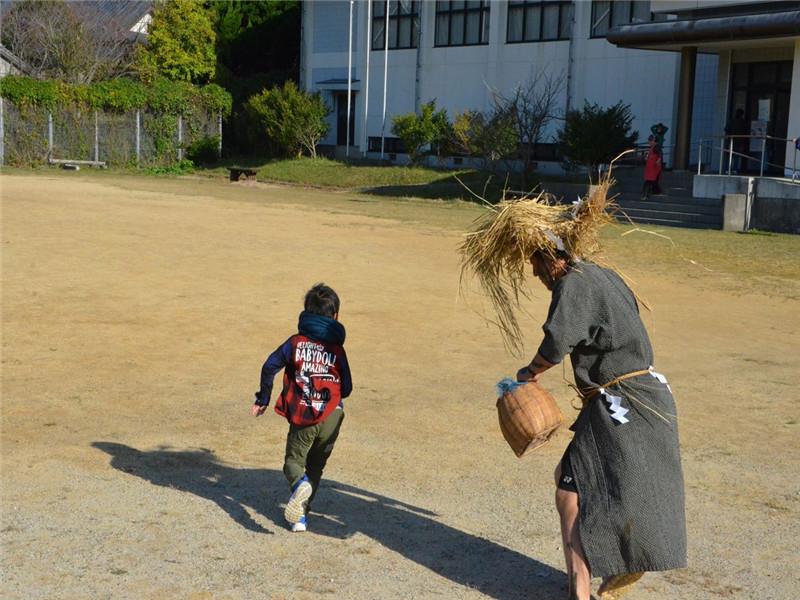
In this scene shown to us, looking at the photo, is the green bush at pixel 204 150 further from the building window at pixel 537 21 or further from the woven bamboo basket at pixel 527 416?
the woven bamboo basket at pixel 527 416

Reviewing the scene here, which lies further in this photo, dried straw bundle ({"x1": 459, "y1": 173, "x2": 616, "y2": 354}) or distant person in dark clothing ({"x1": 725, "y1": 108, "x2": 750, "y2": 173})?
distant person in dark clothing ({"x1": 725, "y1": 108, "x2": 750, "y2": 173})

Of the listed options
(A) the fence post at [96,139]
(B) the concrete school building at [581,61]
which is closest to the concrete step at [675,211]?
(B) the concrete school building at [581,61]

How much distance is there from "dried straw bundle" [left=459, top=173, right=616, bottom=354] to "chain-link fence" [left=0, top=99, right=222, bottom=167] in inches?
1522

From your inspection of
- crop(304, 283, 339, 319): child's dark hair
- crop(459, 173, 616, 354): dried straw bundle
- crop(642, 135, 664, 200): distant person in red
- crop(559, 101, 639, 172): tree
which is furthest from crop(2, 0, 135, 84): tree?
crop(459, 173, 616, 354): dried straw bundle

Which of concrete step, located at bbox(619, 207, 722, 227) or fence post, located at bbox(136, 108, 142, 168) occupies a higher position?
fence post, located at bbox(136, 108, 142, 168)

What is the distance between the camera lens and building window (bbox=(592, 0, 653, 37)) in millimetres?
36344

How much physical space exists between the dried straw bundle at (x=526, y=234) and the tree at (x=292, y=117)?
4000cm

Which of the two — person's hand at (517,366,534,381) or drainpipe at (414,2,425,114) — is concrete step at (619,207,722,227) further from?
person's hand at (517,366,534,381)

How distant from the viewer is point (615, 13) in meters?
37.2

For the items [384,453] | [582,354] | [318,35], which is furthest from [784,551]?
[318,35]

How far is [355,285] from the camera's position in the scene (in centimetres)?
1385

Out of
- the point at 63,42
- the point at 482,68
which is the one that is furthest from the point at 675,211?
the point at 63,42

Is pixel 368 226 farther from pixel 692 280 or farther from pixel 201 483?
pixel 201 483

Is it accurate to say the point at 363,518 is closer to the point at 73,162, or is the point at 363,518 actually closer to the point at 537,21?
the point at 537,21
